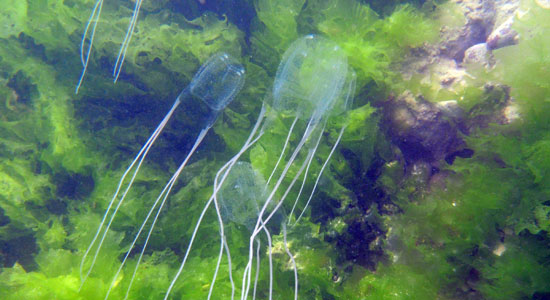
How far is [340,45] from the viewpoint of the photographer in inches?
108

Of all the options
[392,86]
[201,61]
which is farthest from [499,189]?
[201,61]

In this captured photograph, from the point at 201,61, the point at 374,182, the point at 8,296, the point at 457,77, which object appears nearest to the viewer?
the point at 8,296

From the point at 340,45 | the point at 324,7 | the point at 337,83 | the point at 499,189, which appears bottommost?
the point at 499,189

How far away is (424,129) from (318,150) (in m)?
1.00

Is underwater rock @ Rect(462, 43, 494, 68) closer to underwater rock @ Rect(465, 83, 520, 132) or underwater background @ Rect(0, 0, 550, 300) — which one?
underwater background @ Rect(0, 0, 550, 300)

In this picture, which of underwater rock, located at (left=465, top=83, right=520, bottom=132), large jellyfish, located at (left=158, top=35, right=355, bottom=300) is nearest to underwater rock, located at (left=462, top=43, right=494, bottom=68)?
underwater rock, located at (left=465, top=83, right=520, bottom=132)

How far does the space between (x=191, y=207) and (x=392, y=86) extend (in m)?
2.40

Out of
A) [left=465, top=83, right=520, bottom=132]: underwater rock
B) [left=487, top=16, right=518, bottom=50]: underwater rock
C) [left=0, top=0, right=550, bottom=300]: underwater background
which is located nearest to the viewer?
[left=0, top=0, right=550, bottom=300]: underwater background

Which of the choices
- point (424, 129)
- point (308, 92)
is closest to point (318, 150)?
point (308, 92)

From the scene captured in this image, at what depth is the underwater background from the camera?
2.05m

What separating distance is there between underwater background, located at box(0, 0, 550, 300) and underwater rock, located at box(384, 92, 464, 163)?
0.04 ft

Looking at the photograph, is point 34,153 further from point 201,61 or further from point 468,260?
point 468,260

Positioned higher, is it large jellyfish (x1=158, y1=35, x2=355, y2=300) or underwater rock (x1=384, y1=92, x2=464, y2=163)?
large jellyfish (x1=158, y1=35, x2=355, y2=300)

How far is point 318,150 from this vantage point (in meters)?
2.71
